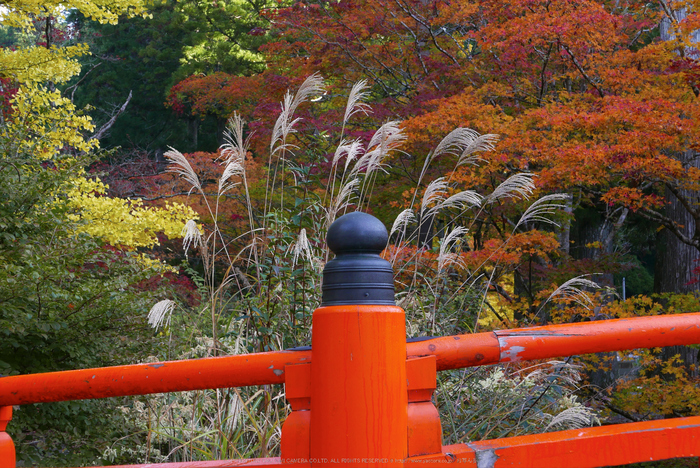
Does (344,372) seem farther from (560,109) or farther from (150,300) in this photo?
(560,109)

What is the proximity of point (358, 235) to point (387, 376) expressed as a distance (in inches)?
10.3

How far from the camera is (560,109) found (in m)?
5.71

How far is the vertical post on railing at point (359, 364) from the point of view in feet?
3.45

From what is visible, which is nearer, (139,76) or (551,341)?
(551,341)

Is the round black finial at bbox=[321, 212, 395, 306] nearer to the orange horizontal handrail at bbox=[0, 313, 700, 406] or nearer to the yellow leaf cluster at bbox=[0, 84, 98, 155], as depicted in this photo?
the orange horizontal handrail at bbox=[0, 313, 700, 406]

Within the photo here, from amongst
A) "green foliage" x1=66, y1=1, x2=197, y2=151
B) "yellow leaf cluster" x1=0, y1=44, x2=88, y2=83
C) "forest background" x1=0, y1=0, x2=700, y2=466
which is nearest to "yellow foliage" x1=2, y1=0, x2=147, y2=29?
"forest background" x1=0, y1=0, x2=700, y2=466

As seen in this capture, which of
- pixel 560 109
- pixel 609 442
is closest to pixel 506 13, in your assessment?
pixel 560 109

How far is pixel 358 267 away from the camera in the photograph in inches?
43.1

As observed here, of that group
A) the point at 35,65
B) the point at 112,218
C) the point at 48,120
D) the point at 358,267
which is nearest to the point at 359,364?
the point at 358,267

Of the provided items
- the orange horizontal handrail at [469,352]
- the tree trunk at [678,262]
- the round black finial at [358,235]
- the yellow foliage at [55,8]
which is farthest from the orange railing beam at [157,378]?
the tree trunk at [678,262]

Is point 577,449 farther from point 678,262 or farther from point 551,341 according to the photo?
point 678,262

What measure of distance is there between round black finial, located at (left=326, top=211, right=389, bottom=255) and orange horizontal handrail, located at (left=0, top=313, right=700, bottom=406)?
214mm

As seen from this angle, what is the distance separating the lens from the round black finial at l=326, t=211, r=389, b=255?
43.3 inches

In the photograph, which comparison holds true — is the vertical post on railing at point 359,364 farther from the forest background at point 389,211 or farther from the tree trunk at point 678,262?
the tree trunk at point 678,262
